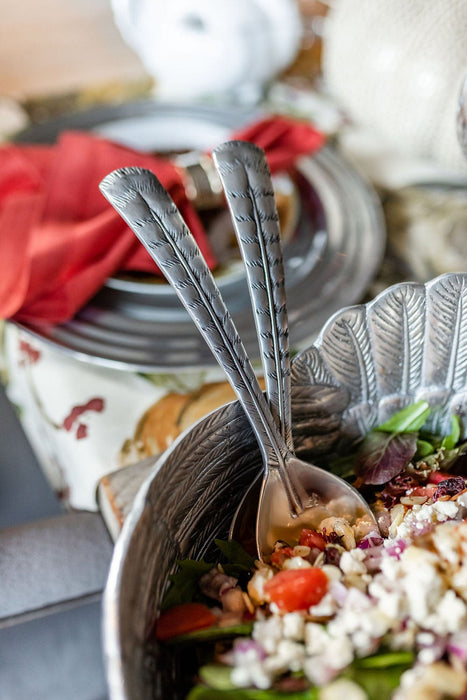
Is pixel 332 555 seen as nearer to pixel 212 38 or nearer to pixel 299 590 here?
pixel 299 590

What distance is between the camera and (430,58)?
1.66 ft

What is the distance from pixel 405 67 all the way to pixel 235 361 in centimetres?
35

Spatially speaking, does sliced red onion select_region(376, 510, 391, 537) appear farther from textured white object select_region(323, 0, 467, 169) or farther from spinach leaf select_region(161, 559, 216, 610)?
textured white object select_region(323, 0, 467, 169)

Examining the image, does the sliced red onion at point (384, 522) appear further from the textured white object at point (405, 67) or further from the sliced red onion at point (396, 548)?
the textured white object at point (405, 67)

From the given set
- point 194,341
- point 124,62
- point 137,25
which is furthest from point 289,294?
point 124,62

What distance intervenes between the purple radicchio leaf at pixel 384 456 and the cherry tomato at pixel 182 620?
122 millimetres

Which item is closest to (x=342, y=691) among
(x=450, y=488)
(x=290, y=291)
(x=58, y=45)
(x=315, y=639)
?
(x=315, y=639)

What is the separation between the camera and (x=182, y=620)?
0.28m

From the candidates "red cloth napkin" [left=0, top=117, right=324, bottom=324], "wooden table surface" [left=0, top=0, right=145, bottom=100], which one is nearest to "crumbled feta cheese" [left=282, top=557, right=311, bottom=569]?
"red cloth napkin" [left=0, top=117, right=324, bottom=324]

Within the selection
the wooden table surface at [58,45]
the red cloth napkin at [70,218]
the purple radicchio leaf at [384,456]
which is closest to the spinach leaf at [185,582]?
the purple radicchio leaf at [384,456]

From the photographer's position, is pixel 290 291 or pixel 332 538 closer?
pixel 332 538

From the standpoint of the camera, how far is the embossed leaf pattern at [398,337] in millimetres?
338

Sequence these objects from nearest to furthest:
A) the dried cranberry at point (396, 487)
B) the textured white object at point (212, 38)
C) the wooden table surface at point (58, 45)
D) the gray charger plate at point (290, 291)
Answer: the dried cranberry at point (396, 487) < the gray charger plate at point (290, 291) < the textured white object at point (212, 38) < the wooden table surface at point (58, 45)

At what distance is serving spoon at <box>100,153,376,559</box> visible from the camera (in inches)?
11.6
